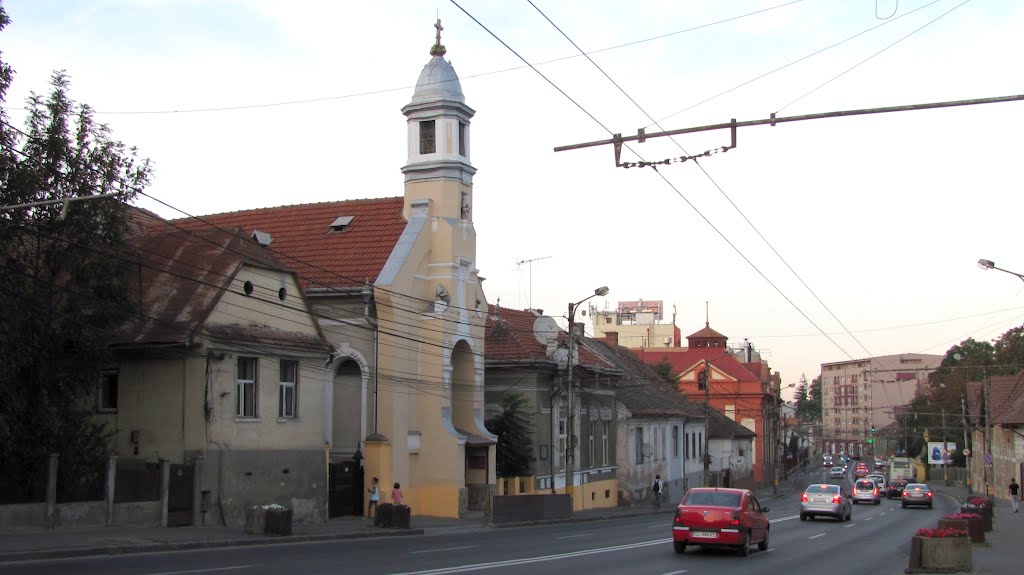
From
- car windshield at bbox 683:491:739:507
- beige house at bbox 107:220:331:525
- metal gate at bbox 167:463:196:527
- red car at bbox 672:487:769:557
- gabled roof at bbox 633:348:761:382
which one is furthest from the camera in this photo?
gabled roof at bbox 633:348:761:382

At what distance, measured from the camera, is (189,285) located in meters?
27.8

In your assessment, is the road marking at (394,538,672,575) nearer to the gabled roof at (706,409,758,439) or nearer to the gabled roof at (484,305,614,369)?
the gabled roof at (484,305,614,369)

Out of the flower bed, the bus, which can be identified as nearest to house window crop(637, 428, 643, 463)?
the bus

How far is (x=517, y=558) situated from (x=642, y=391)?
40.7 meters

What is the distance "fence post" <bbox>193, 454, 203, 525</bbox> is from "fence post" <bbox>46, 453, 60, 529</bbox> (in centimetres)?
402

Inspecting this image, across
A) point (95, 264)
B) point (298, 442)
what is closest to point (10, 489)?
point (95, 264)

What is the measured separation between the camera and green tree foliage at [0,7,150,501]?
22.6 meters

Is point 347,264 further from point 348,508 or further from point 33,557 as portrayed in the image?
point 33,557

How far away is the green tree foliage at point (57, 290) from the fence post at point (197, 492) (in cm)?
218

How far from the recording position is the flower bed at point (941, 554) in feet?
57.4

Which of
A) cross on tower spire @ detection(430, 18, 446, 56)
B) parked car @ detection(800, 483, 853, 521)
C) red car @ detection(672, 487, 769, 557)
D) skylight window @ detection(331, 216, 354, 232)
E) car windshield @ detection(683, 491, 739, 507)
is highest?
cross on tower spire @ detection(430, 18, 446, 56)

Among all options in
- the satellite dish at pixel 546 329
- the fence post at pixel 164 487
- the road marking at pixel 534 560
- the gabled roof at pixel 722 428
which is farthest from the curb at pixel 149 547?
the gabled roof at pixel 722 428

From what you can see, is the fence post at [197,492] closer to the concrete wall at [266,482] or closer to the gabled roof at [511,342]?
the concrete wall at [266,482]

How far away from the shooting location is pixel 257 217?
41.8 meters
